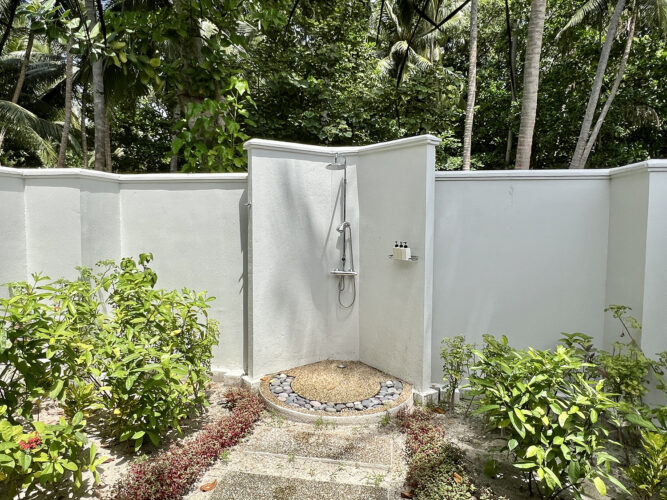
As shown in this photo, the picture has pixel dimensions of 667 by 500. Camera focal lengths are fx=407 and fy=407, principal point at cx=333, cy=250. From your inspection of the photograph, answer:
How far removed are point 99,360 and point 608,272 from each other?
14.0ft

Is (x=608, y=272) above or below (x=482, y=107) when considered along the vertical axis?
below

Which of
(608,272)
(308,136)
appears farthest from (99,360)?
(308,136)

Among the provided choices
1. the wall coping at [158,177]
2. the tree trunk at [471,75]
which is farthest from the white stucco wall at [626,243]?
the tree trunk at [471,75]

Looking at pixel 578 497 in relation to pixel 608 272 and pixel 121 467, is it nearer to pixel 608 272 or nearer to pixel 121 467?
pixel 608 272

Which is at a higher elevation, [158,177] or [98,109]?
[98,109]

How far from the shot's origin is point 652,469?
2453 mm

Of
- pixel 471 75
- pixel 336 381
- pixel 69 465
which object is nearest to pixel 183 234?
pixel 336 381

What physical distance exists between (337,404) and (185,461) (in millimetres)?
1410

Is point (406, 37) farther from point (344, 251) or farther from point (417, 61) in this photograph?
point (344, 251)

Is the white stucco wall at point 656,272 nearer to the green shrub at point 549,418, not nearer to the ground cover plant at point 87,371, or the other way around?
the green shrub at point 549,418

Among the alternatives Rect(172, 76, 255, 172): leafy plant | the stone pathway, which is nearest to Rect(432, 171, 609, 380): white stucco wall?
the stone pathway

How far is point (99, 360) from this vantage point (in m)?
2.94

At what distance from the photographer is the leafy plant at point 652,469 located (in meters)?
2.41

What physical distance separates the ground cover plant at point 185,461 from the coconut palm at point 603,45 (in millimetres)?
9684
